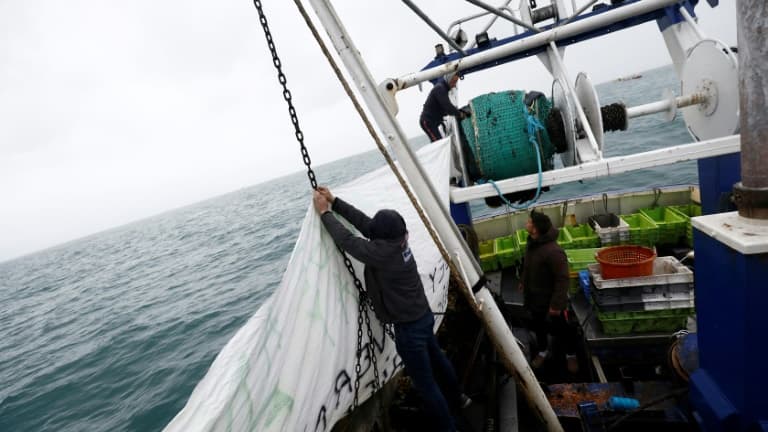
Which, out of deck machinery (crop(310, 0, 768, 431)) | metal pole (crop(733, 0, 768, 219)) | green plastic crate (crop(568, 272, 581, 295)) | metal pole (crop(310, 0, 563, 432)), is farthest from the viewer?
green plastic crate (crop(568, 272, 581, 295))

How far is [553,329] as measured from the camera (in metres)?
4.57

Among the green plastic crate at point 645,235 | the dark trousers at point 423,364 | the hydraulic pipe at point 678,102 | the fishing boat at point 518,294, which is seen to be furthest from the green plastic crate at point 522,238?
the dark trousers at point 423,364

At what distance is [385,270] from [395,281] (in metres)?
0.20

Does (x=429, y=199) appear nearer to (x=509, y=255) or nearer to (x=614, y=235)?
(x=509, y=255)

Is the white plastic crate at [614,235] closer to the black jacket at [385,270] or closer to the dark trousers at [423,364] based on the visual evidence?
the dark trousers at [423,364]

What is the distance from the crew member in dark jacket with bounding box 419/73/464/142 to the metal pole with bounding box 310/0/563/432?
280 cm

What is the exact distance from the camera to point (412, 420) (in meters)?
3.98

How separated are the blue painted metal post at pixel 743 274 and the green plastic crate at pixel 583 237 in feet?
17.3

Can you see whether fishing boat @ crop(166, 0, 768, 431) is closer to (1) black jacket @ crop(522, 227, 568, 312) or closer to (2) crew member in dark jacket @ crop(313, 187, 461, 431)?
(2) crew member in dark jacket @ crop(313, 187, 461, 431)

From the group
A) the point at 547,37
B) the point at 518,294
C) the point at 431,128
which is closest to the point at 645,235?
the point at 518,294

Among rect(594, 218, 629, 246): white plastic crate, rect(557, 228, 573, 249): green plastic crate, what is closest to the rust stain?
rect(557, 228, 573, 249): green plastic crate

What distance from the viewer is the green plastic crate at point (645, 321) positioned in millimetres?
4444

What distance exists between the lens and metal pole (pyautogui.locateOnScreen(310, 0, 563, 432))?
2.45 meters

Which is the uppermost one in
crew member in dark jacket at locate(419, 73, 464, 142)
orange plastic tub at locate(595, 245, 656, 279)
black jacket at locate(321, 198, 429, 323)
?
crew member in dark jacket at locate(419, 73, 464, 142)
